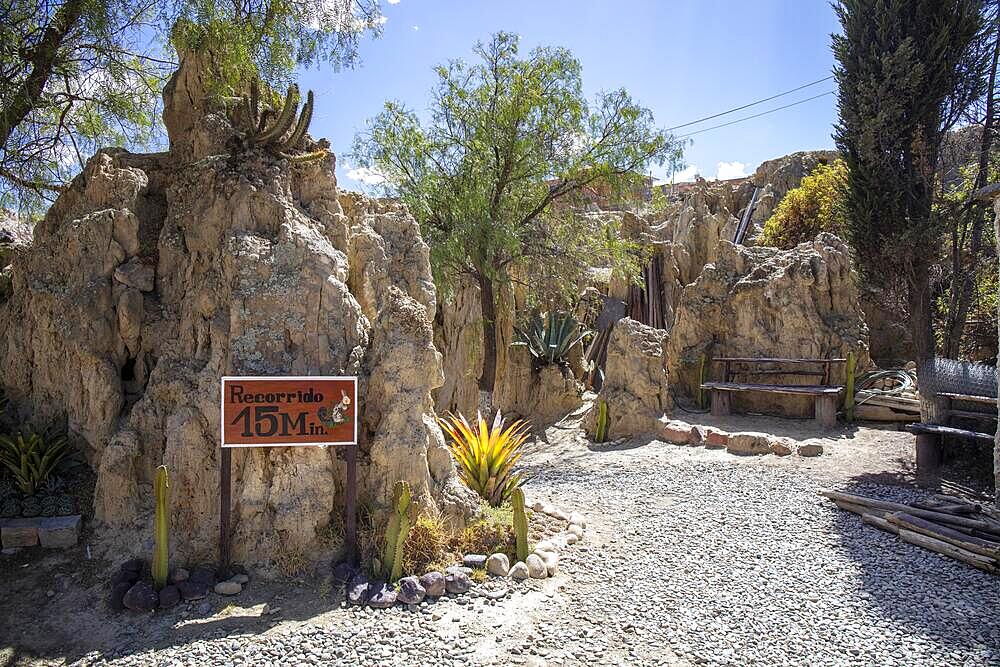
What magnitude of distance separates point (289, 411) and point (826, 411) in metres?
8.63

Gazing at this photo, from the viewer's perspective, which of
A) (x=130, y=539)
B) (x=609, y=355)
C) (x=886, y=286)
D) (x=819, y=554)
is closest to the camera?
(x=130, y=539)

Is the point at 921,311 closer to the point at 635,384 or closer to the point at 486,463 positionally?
the point at 635,384

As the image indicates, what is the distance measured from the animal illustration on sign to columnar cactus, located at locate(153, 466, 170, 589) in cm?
114

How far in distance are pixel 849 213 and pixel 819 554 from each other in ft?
16.7

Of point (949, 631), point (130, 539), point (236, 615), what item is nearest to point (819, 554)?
point (949, 631)

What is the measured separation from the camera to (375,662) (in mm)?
4066

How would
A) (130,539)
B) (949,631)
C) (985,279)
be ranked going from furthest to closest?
(985,279) < (130,539) < (949,631)

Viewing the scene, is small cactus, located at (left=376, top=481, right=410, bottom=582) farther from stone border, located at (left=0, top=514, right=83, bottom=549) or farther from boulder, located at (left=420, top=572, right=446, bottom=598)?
stone border, located at (left=0, top=514, right=83, bottom=549)

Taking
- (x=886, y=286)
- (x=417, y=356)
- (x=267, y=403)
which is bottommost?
(x=267, y=403)

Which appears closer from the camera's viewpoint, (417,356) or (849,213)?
(417,356)

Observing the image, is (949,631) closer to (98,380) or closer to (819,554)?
(819,554)

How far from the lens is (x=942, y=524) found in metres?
5.98

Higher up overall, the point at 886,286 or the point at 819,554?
the point at 886,286

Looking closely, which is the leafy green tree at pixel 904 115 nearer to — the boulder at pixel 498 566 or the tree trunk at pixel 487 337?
the tree trunk at pixel 487 337
